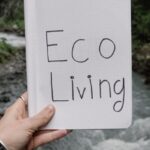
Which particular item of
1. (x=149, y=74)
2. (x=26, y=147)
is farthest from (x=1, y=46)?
(x=26, y=147)

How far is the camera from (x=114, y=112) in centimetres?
79

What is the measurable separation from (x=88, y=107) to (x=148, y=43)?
7.64 metres

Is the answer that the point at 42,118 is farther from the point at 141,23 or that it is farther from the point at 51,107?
the point at 141,23

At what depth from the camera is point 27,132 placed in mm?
→ 816

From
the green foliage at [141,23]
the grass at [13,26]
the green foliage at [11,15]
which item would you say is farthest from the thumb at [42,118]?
the green foliage at [11,15]

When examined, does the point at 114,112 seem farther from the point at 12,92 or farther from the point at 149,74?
the point at 149,74

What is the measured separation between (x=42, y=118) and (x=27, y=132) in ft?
0.11

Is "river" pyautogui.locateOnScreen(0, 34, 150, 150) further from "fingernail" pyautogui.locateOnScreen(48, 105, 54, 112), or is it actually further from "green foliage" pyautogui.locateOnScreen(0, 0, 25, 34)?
"fingernail" pyautogui.locateOnScreen(48, 105, 54, 112)

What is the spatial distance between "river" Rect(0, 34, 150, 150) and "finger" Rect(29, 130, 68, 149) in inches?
137

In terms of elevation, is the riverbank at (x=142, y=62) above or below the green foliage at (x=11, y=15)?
below

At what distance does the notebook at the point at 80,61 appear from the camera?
2.55 feet

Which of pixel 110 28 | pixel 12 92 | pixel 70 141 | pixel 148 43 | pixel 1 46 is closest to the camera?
pixel 110 28

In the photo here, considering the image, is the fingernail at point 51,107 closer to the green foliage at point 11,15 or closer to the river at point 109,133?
the river at point 109,133

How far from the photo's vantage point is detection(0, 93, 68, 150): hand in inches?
31.4
